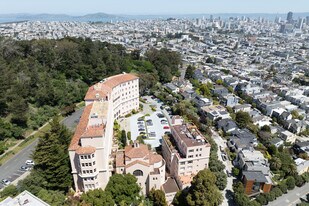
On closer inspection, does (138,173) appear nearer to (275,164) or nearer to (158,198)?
(158,198)

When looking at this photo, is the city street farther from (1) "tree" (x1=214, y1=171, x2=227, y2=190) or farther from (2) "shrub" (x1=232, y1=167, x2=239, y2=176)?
(1) "tree" (x1=214, y1=171, x2=227, y2=190)

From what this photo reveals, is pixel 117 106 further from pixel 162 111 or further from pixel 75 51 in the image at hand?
pixel 75 51

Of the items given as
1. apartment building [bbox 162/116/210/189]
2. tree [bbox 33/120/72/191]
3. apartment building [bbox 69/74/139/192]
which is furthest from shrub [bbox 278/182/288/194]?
tree [bbox 33/120/72/191]

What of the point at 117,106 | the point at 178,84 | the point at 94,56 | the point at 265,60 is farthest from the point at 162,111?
the point at 265,60

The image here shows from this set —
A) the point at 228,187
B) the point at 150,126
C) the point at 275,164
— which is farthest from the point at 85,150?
the point at 275,164

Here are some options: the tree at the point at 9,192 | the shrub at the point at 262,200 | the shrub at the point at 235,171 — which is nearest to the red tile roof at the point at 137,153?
the tree at the point at 9,192
